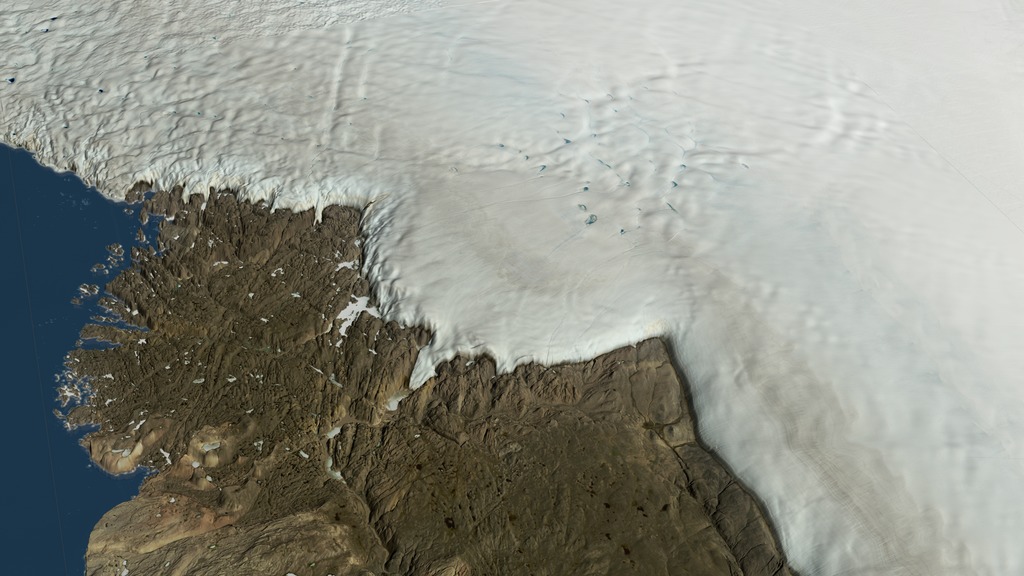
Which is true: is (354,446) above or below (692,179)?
below

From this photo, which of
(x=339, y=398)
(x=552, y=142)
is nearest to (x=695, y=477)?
(x=339, y=398)

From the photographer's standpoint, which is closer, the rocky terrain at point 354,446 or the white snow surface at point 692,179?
the rocky terrain at point 354,446

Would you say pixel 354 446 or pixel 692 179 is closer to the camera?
pixel 354 446

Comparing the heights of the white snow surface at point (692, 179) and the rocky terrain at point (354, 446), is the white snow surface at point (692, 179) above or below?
above

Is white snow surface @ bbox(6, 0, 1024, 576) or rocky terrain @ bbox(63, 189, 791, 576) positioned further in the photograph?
white snow surface @ bbox(6, 0, 1024, 576)

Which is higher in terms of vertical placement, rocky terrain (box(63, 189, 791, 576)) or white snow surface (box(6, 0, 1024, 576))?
white snow surface (box(6, 0, 1024, 576))

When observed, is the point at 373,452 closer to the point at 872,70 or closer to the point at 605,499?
the point at 605,499
